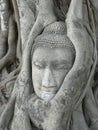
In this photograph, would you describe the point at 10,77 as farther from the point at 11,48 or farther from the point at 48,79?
the point at 48,79

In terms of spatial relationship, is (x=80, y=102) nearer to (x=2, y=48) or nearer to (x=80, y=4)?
(x=80, y=4)

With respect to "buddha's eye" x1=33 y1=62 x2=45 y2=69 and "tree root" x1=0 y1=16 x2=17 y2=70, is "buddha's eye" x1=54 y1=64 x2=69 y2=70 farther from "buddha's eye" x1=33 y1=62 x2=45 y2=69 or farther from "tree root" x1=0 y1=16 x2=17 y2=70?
"tree root" x1=0 y1=16 x2=17 y2=70

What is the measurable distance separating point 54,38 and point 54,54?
63 millimetres

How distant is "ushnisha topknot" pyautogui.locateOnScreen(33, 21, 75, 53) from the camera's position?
1.28m

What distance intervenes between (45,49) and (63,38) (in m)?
0.08

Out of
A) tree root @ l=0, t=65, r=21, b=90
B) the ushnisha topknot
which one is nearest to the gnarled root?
the ushnisha topknot

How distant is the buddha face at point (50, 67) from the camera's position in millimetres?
1273

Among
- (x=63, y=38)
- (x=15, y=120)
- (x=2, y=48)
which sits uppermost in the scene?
(x=63, y=38)

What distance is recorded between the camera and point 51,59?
1.27 metres

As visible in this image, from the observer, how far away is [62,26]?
1.32m

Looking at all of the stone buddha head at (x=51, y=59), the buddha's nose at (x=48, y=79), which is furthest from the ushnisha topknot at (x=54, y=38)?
the buddha's nose at (x=48, y=79)

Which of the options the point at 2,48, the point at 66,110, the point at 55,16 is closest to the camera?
the point at 66,110

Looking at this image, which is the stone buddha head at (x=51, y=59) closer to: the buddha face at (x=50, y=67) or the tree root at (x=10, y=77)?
the buddha face at (x=50, y=67)

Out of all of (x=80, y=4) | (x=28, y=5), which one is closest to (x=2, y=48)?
(x=28, y=5)
